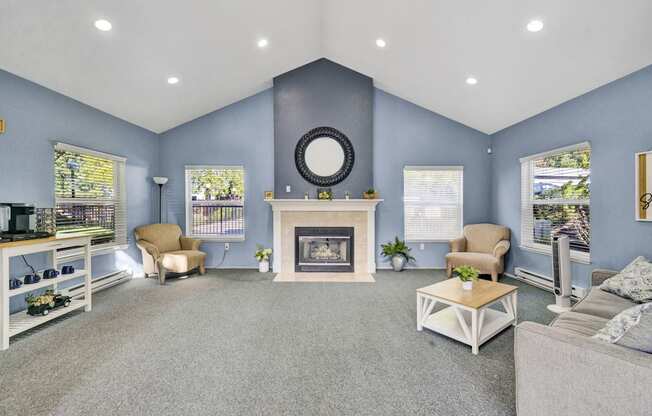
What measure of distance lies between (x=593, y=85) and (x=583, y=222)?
1.63m

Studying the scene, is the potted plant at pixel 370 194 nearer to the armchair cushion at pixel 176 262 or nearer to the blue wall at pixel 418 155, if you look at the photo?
the blue wall at pixel 418 155

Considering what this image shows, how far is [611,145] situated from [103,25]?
5.45m

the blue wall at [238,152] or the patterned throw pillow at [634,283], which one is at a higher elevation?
the blue wall at [238,152]

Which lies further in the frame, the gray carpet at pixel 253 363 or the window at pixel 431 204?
the window at pixel 431 204

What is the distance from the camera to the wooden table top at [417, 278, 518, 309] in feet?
7.77

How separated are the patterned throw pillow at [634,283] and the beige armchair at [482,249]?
1.66 m

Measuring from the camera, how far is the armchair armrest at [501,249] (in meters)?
4.23

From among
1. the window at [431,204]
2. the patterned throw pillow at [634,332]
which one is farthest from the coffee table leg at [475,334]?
the window at [431,204]

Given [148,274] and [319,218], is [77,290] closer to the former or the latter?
[148,274]

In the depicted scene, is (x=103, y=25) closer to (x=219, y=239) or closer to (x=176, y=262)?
(x=176, y=262)

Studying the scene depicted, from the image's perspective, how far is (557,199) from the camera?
394 cm

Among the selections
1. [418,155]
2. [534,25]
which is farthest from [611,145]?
[418,155]

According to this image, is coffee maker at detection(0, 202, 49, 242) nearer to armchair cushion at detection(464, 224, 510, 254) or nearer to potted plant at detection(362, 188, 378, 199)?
potted plant at detection(362, 188, 378, 199)

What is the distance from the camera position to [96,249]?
13.2 ft
